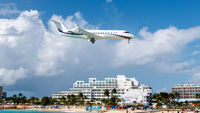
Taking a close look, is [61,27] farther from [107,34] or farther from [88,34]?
[107,34]

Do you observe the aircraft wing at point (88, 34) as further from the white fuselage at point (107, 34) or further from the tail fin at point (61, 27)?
the tail fin at point (61, 27)

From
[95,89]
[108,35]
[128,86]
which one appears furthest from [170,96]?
[108,35]

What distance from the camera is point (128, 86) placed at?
642ft

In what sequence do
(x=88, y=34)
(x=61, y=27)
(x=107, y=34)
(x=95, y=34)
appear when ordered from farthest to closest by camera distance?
(x=61, y=27) < (x=107, y=34) < (x=95, y=34) < (x=88, y=34)

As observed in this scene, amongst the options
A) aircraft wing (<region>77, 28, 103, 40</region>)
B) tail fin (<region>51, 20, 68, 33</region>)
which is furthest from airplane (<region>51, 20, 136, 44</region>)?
tail fin (<region>51, 20, 68, 33</region>)

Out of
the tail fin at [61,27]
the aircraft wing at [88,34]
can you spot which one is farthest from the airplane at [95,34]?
the tail fin at [61,27]

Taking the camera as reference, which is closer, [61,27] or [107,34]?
[107,34]

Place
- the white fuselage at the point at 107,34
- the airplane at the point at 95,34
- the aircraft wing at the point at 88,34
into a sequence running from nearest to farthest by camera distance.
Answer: the aircraft wing at the point at 88,34, the airplane at the point at 95,34, the white fuselage at the point at 107,34

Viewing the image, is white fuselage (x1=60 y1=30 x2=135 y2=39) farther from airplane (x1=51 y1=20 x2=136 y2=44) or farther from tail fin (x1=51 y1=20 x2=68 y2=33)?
tail fin (x1=51 y1=20 x2=68 y2=33)

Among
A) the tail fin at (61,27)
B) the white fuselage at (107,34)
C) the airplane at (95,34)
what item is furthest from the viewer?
the tail fin at (61,27)

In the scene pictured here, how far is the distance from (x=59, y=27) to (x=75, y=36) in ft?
29.5

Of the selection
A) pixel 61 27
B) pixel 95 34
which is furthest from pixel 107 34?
pixel 61 27

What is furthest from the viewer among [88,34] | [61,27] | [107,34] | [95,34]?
[61,27]

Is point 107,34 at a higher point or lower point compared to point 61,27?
lower
